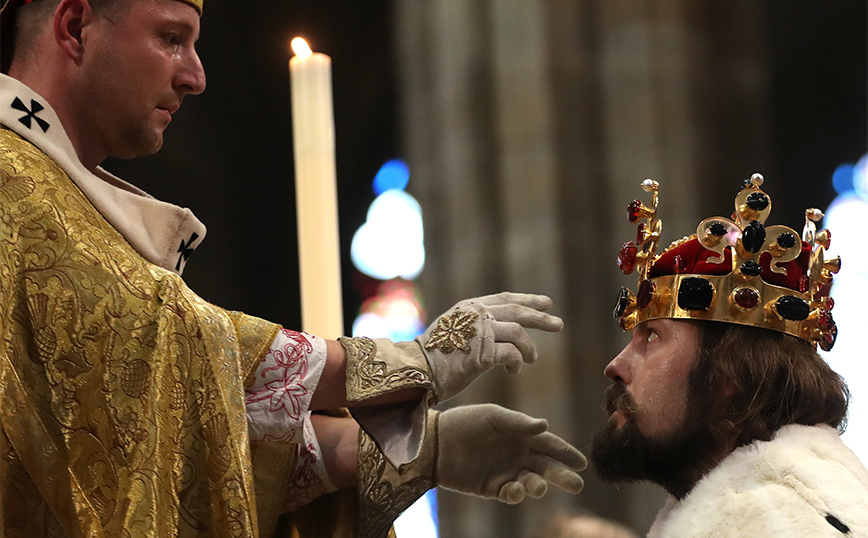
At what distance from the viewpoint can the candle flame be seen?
2545mm

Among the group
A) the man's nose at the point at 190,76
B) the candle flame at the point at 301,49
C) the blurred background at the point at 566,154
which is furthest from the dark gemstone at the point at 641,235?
the blurred background at the point at 566,154

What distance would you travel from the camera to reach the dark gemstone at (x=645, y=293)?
2783 mm

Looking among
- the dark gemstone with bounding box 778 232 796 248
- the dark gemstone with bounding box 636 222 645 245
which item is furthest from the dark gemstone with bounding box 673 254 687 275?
the dark gemstone with bounding box 778 232 796 248

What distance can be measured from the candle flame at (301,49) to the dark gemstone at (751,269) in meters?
1.14

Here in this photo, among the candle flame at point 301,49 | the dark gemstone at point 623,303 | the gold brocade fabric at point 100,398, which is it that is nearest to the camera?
the gold brocade fabric at point 100,398

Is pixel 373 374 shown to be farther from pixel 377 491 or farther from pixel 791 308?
pixel 791 308

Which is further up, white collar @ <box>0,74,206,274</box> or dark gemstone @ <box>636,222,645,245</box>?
white collar @ <box>0,74,206,274</box>

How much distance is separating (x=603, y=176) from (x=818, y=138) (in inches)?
140

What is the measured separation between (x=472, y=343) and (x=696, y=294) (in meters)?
0.71

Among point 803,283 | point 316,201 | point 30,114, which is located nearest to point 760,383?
point 803,283

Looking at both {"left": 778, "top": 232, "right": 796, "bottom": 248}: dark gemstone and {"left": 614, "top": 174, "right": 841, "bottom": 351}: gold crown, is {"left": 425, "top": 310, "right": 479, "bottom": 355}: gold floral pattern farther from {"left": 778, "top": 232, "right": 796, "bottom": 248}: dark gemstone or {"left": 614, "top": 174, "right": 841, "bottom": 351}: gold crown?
{"left": 778, "top": 232, "right": 796, "bottom": 248}: dark gemstone

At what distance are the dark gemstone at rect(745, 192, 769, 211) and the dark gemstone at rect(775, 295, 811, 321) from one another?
0.78ft

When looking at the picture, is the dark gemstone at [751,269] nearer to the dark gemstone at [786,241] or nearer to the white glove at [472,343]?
the dark gemstone at [786,241]

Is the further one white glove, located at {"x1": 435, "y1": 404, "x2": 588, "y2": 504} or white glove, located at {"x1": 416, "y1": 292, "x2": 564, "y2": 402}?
white glove, located at {"x1": 435, "y1": 404, "x2": 588, "y2": 504}
